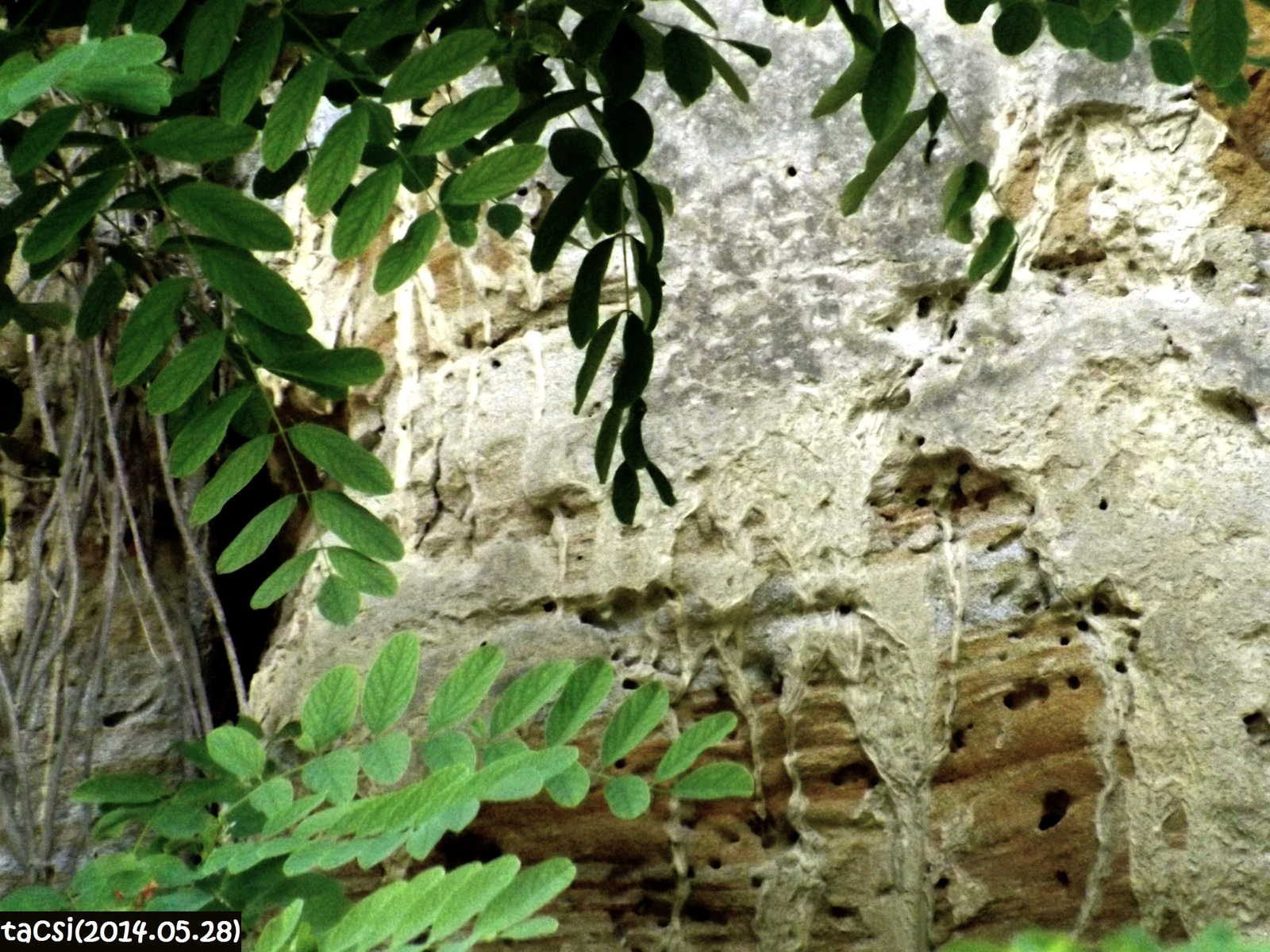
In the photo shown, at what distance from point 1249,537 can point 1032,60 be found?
87cm

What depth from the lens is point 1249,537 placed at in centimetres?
210

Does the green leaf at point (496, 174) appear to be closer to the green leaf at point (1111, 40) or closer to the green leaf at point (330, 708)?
the green leaf at point (330, 708)

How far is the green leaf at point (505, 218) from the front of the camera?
5.87 ft

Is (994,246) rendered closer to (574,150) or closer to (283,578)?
(574,150)

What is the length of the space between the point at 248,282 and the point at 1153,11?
2.55 feet

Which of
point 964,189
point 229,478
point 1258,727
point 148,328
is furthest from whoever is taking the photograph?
point 1258,727

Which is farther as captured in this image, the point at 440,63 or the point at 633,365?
the point at 633,365

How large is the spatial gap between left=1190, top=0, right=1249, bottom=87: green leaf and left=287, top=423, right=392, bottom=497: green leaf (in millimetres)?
805

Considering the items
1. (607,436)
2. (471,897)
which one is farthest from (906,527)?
(471,897)

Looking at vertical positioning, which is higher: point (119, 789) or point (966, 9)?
point (966, 9)

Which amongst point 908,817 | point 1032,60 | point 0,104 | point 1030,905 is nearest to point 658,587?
point 908,817

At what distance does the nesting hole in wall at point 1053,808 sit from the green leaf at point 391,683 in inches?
45.5

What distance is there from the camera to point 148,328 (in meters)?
1.31

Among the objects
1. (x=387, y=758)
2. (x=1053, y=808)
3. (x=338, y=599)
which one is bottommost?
(x=1053, y=808)
